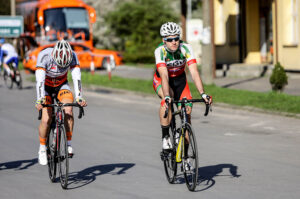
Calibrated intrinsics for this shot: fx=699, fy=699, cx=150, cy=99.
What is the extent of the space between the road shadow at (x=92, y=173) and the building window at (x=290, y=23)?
57.6 feet

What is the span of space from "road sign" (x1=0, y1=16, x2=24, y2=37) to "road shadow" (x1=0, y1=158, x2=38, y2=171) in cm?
3297

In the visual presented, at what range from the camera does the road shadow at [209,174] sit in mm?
8422

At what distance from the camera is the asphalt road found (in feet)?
26.9

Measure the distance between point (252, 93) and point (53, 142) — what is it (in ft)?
39.0

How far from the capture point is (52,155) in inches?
344

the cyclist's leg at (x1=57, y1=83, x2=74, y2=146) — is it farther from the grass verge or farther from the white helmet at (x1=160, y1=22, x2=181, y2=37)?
the grass verge

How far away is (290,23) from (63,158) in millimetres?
19634

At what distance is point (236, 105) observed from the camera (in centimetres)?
1766

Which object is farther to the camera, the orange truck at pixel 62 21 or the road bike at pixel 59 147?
the orange truck at pixel 62 21

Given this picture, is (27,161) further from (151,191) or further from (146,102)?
(146,102)

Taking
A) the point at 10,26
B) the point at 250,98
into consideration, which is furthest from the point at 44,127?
the point at 10,26

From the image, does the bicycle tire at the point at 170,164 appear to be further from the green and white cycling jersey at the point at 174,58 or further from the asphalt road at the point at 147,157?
the green and white cycling jersey at the point at 174,58

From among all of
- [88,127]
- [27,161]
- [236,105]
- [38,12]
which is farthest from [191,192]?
[38,12]

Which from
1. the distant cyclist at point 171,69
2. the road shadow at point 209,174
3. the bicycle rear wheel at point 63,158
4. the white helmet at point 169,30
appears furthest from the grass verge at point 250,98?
the bicycle rear wheel at point 63,158
